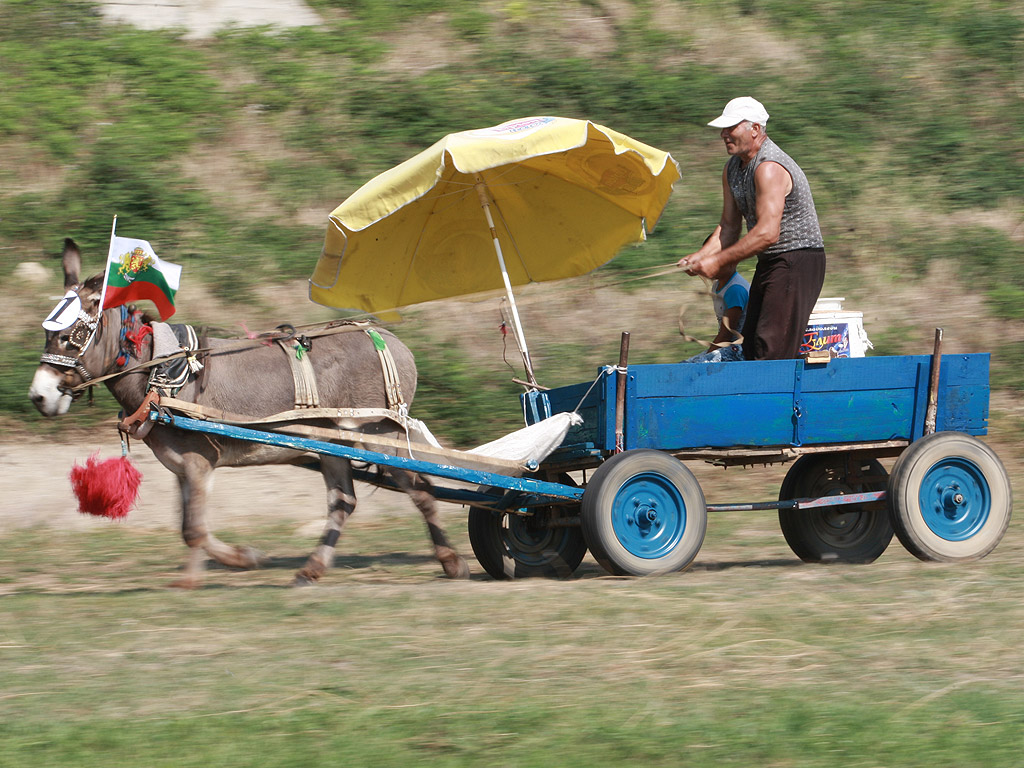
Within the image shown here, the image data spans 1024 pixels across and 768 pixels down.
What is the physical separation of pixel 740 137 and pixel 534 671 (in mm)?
3349

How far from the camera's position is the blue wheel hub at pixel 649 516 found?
21.2 feet

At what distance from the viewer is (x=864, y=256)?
45.9ft

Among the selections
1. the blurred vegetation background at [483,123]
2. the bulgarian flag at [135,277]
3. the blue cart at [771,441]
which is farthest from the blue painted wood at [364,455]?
the blurred vegetation background at [483,123]

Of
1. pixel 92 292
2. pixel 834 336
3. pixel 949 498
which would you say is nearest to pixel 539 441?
pixel 834 336

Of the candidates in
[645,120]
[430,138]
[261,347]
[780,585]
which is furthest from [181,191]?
[780,585]

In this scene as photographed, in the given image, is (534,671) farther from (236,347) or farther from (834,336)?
(236,347)

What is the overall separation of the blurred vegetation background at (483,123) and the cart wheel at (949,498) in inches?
200

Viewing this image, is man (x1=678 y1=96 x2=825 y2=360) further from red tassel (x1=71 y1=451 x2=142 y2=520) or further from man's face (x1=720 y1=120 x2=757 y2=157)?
red tassel (x1=71 y1=451 x2=142 y2=520)

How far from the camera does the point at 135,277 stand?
6.68 metres

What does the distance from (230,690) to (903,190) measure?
487 inches

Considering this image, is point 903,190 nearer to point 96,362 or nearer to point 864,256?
point 864,256

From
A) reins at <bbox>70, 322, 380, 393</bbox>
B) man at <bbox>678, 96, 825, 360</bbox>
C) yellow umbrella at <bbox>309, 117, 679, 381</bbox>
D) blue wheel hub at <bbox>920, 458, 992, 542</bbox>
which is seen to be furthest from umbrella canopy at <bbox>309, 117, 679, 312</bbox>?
blue wheel hub at <bbox>920, 458, 992, 542</bbox>

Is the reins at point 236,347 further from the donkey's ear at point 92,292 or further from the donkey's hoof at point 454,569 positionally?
the donkey's hoof at point 454,569

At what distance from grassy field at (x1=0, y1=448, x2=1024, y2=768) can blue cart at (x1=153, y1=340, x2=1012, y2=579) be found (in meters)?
0.24
